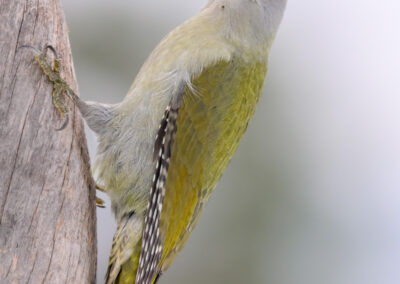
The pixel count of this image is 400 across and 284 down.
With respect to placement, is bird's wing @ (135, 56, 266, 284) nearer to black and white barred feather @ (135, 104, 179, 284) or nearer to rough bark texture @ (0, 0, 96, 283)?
black and white barred feather @ (135, 104, 179, 284)

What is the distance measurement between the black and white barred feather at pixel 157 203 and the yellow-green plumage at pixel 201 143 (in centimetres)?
4

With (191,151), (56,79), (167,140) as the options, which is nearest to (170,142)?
(167,140)

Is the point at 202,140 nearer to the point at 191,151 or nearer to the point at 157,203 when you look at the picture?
the point at 191,151

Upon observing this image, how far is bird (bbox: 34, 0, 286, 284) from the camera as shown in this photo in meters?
3.34

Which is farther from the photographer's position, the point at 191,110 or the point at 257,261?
the point at 257,261

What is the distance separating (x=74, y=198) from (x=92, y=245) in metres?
0.26

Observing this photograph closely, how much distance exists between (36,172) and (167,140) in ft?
2.45

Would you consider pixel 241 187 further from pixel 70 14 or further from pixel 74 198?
pixel 74 198

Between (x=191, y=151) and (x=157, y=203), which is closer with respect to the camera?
(x=157, y=203)

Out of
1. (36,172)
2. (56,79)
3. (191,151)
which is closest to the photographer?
(36,172)

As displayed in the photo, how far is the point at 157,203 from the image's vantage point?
332 cm

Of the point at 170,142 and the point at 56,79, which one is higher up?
the point at 56,79

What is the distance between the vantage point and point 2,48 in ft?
9.59

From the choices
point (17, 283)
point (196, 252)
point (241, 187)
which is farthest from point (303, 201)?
point (17, 283)
